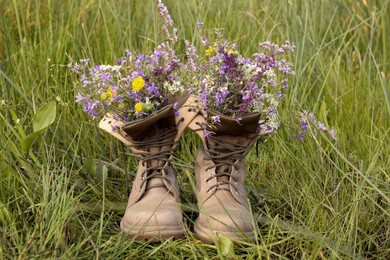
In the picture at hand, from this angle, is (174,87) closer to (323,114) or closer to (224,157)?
(224,157)

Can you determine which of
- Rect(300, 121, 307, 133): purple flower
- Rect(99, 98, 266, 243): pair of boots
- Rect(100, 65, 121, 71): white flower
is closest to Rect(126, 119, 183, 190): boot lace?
Rect(99, 98, 266, 243): pair of boots

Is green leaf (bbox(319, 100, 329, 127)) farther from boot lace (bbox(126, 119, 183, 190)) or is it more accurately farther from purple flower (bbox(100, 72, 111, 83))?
purple flower (bbox(100, 72, 111, 83))

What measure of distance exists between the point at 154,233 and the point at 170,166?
0.29 metres

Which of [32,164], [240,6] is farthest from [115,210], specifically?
[240,6]

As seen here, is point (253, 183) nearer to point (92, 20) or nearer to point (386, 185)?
point (386, 185)

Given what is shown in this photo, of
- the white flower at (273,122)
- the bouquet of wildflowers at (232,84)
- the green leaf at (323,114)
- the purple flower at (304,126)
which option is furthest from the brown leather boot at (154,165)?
the green leaf at (323,114)

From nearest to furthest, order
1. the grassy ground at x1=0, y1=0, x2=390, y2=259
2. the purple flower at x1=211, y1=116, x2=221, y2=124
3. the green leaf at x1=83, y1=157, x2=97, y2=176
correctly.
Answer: the grassy ground at x1=0, y1=0, x2=390, y2=259 → the purple flower at x1=211, y1=116, x2=221, y2=124 → the green leaf at x1=83, y1=157, x2=97, y2=176

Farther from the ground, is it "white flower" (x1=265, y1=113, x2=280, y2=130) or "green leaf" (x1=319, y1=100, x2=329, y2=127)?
"white flower" (x1=265, y1=113, x2=280, y2=130)

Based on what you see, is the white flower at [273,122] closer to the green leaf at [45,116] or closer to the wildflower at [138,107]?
the wildflower at [138,107]

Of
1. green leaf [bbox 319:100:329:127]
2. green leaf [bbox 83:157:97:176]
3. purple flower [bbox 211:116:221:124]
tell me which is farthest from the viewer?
green leaf [bbox 319:100:329:127]

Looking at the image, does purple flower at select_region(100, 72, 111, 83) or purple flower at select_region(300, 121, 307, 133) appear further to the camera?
purple flower at select_region(300, 121, 307, 133)

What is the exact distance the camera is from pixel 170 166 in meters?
2.09

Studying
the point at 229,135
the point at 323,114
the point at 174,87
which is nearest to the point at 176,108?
the point at 174,87

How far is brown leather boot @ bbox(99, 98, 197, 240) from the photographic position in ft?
6.25
